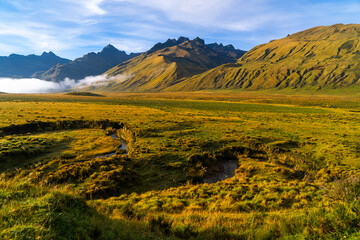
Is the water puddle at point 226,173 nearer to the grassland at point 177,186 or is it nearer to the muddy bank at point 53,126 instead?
the grassland at point 177,186

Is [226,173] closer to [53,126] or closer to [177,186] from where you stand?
[177,186]

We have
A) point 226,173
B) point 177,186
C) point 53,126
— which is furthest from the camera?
point 53,126

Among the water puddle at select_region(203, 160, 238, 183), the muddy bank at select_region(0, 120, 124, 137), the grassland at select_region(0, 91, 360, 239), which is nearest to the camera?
the grassland at select_region(0, 91, 360, 239)

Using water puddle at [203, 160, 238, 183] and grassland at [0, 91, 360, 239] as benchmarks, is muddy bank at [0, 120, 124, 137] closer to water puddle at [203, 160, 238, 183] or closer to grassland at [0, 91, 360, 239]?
grassland at [0, 91, 360, 239]

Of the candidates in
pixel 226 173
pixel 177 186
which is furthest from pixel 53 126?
pixel 226 173

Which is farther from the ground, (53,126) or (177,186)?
(53,126)

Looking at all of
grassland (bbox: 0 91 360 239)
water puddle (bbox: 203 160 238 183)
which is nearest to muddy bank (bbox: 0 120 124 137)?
grassland (bbox: 0 91 360 239)

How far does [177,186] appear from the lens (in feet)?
57.4

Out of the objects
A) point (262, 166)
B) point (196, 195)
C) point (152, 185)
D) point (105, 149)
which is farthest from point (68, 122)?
point (262, 166)

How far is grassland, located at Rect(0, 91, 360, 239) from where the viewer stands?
20.6 feet

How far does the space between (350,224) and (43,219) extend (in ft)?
Answer: 33.2

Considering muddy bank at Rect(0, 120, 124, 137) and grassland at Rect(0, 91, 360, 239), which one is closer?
grassland at Rect(0, 91, 360, 239)

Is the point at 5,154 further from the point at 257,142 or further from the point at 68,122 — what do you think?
the point at 257,142

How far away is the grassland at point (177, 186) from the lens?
20.6 ft
